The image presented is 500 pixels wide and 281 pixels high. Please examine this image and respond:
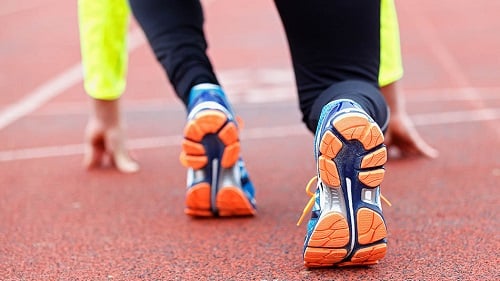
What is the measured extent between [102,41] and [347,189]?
4.63 ft

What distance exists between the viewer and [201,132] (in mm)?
2340

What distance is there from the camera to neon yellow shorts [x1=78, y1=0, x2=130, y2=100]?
3061 millimetres

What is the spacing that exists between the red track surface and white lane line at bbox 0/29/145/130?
0.05 metres

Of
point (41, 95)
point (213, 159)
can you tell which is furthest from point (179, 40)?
point (41, 95)

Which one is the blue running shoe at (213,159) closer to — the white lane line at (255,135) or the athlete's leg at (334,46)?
the athlete's leg at (334,46)

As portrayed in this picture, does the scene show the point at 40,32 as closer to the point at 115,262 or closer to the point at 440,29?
the point at 440,29

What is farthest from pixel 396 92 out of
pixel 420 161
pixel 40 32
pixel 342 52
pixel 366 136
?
pixel 40 32

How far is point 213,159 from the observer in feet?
7.97

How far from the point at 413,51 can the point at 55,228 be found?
4654 mm

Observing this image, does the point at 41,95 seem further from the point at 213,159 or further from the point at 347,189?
the point at 347,189

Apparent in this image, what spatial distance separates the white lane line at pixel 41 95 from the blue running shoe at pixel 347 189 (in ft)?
9.13

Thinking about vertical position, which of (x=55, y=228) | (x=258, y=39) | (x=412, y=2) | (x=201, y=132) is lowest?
(x=412, y=2)

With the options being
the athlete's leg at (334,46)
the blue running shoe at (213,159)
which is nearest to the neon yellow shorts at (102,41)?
the blue running shoe at (213,159)

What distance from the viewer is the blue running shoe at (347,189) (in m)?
1.89
